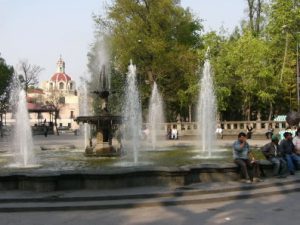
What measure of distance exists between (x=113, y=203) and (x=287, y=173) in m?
5.63

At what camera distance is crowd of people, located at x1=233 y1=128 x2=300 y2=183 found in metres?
13.0


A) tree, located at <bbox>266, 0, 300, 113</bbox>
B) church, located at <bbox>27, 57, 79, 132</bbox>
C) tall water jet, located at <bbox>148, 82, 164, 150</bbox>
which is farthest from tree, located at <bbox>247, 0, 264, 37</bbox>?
church, located at <bbox>27, 57, 79, 132</bbox>

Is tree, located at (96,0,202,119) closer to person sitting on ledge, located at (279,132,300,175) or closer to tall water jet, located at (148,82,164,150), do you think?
tall water jet, located at (148,82,164,150)

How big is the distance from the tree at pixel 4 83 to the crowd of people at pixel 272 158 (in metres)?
59.7

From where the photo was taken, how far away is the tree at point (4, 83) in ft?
231

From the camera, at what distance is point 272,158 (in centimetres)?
1413

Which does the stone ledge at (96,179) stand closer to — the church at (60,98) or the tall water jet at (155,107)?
the tall water jet at (155,107)

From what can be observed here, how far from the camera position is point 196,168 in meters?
12.6

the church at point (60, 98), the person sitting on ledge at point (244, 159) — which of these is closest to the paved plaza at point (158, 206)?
the person sitting on ledge at point (244, 159)

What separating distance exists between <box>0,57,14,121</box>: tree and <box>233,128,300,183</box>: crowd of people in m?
59.7

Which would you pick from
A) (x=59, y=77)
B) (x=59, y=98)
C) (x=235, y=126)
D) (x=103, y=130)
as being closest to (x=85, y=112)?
(x=235, y=126)

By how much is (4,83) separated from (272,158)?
202 ft

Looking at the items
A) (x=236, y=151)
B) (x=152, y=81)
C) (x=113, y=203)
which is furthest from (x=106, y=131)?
(x=152, y=81)

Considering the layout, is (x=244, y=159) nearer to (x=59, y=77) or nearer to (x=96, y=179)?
(x=96, y=179)
